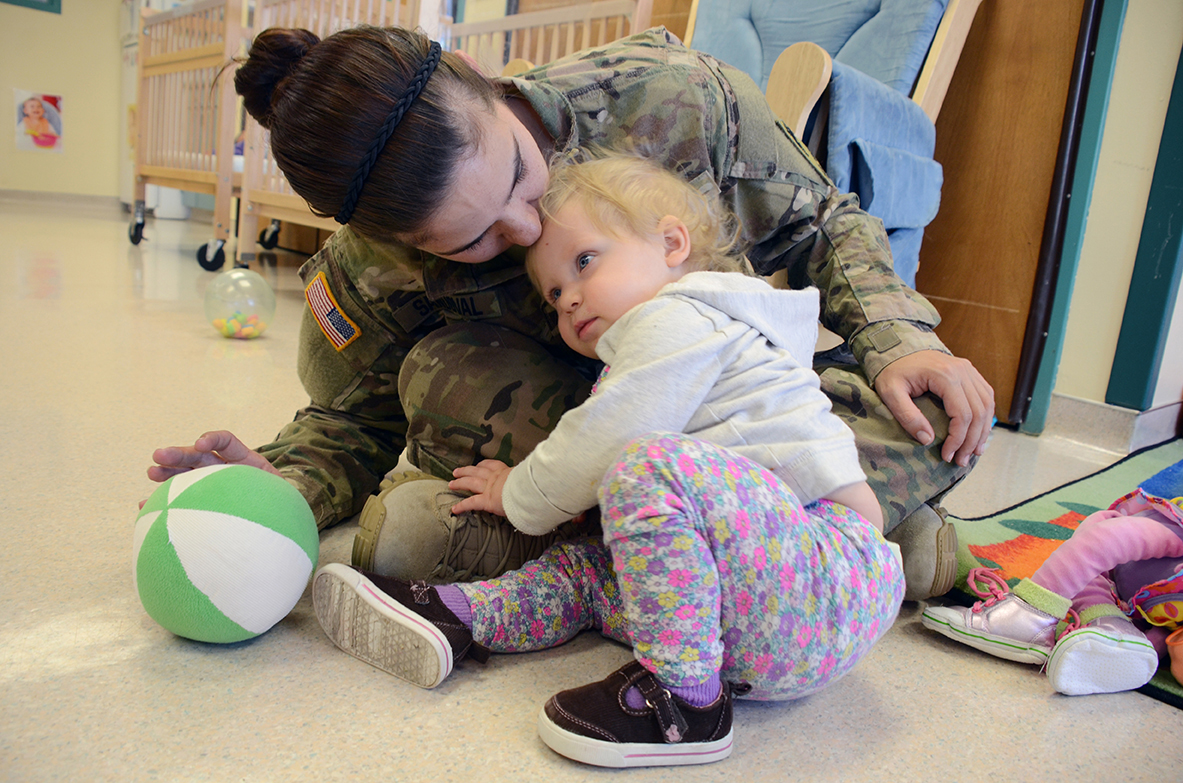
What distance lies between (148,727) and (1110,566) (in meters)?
0.96

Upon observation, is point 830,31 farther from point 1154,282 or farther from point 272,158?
point 272,158

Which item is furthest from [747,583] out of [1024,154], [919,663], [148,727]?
[1024,154]

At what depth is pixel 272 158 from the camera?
10.1 ft

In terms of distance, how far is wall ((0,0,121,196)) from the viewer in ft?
21.7

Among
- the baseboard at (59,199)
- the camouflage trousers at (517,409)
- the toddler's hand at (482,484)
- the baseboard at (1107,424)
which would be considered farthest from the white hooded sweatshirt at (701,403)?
the baseboard at (59,199)

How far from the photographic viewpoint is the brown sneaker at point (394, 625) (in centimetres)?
72

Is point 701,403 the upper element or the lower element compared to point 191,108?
lower

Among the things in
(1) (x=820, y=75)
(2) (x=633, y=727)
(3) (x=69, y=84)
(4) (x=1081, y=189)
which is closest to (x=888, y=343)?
(2) (x=633, y=727)

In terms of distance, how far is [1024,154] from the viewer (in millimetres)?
1880

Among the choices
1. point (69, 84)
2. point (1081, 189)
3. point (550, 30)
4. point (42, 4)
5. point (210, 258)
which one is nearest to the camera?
point (1081, 189)

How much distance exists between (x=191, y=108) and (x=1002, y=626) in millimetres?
4088

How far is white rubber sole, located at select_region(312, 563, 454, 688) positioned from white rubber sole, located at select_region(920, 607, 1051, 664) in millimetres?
546

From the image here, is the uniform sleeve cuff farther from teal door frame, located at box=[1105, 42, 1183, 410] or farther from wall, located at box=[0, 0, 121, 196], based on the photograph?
wall, located at box=[0, 0, 121, 196]

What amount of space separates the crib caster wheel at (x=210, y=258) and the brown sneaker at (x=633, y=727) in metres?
3.56
